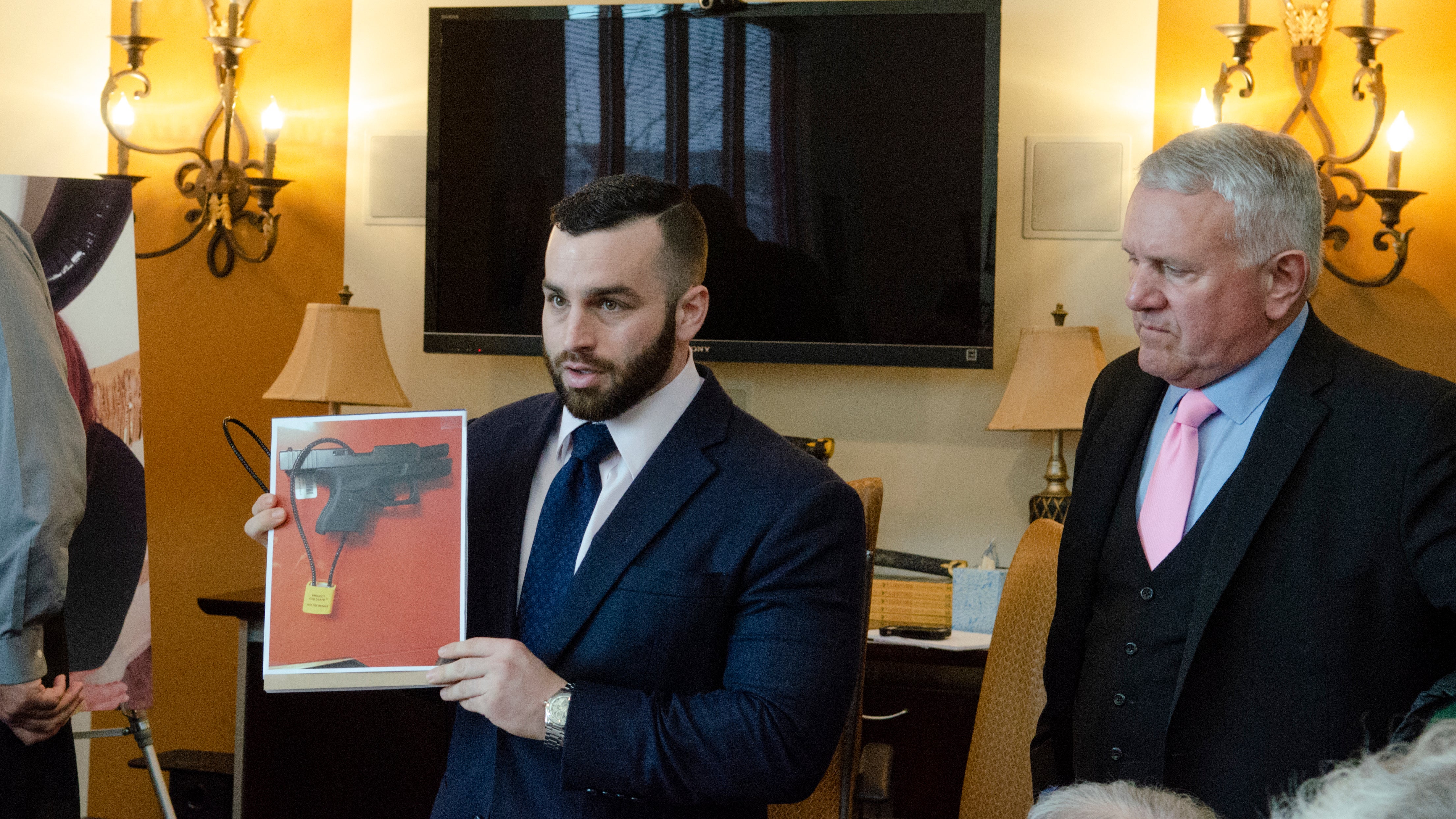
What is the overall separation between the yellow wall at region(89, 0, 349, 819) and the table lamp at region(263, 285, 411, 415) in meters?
0.41

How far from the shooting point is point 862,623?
1.77 meters

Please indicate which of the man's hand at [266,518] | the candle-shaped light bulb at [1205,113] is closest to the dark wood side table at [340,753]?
the man's hand at [266,518]

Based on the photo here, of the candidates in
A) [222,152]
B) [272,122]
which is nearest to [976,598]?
[272,122]

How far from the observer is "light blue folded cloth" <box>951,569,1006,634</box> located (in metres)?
2.77

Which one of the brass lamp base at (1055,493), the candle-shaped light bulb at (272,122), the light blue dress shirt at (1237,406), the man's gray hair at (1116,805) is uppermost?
the candle-shaped light bulb at (272,122)

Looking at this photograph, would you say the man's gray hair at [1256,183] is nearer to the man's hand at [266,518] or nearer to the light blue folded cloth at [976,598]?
the man's hand at [266,518]

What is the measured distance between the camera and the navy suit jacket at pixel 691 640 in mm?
1370

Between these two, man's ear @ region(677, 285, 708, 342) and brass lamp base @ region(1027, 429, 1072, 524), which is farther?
brass lamp base @ region(1027, 429, 1072, 524)

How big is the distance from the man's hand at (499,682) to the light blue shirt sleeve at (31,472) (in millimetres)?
818

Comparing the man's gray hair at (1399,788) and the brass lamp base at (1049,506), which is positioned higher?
the man's gray hair at (1399,788)

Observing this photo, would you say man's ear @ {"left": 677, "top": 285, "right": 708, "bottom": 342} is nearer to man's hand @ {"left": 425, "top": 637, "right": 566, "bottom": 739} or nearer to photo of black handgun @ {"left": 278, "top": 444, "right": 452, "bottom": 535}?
photo of black handgun @ {"left": 278, "top": 444, "right": 452, "bottom": 535}

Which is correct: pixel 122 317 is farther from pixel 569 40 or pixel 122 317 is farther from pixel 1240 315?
pixel 1240 315

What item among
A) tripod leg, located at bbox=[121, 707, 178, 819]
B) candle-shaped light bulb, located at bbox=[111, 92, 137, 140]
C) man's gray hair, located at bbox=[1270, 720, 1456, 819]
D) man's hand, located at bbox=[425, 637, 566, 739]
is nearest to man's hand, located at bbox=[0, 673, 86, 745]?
tripod leg, located at bbox=[121, 707, 178, 819]

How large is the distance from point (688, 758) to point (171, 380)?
270 cm
